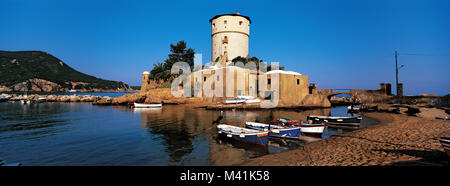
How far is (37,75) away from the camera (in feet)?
478

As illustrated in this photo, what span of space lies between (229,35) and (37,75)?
16899cm

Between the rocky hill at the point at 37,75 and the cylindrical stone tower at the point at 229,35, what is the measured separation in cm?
15633

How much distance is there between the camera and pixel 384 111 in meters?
29.5

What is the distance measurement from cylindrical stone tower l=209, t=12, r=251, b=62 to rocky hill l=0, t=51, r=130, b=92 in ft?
513

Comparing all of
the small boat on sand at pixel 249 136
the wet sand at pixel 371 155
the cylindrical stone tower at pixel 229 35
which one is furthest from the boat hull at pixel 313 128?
the cylindrical stone tower at pixel 229 35

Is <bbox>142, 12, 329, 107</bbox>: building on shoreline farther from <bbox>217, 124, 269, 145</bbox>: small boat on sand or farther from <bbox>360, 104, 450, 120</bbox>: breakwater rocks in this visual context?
<bbox>217, 124, 269, 145</bbox>: small boat on sand

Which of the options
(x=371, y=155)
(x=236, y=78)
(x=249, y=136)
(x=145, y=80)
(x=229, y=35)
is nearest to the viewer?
(x=371, y=155)

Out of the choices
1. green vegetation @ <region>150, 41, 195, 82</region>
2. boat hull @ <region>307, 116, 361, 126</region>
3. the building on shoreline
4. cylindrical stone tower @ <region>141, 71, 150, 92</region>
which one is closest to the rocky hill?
cylindrical stone tower @ <region>141, 71, 150, 92</region>

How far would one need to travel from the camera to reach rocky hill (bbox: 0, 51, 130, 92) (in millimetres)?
135375

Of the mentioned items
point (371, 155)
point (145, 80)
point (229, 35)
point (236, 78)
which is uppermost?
point (229, 35)

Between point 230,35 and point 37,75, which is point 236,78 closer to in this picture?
point 230,35

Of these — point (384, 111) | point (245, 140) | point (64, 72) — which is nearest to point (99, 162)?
point (245, 140)

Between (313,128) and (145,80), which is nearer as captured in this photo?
(313,128)

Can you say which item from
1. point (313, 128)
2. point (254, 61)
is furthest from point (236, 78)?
point (313, 128)
